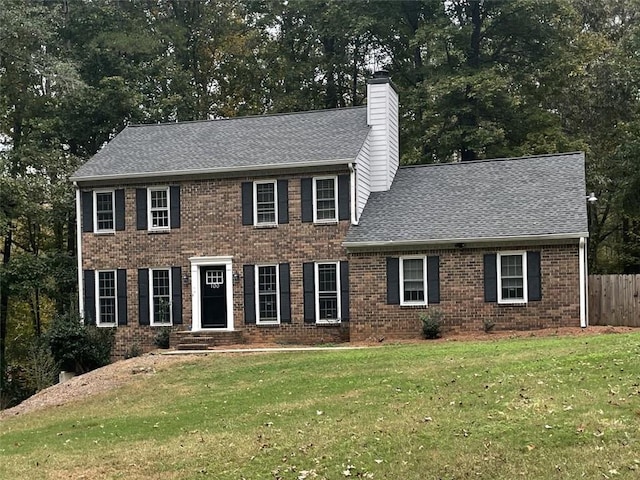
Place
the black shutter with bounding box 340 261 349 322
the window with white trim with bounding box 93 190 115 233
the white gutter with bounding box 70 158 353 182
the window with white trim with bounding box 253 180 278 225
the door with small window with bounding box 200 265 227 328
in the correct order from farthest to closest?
1. the window with white trim with bounding box 93 190 115 233
2. the door with small window with bounding box 200 265 227 328
3. the window with white trim with bounding box 253 180 278 225
4. the white gutter with bounding box 70 158 353 182
5. the black shutter with bounding box 340 261 349 322

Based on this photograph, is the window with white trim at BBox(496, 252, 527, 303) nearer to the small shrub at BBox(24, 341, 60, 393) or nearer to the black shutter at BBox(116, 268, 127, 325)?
the black shutter at BBox(116, 268, 127, 325)

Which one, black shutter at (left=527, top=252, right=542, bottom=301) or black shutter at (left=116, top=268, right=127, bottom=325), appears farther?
black shutter at (left=116, top=268, right=127, bottom=325)

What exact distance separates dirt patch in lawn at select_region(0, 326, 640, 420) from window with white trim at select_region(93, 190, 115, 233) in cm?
533

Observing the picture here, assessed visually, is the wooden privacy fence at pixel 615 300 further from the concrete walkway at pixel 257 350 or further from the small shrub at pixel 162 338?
the small shrub at pixel 162 338

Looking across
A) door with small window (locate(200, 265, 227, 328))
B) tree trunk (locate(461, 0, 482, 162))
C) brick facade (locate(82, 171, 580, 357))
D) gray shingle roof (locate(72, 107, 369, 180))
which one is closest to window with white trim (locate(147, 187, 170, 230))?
brick facade (locate(82, 171, 580, 357))

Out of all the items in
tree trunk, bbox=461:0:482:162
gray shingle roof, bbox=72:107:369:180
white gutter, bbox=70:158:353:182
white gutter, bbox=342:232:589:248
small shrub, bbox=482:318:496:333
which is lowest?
small shrub, bbox=482:318:496:333

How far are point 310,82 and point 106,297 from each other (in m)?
16.1

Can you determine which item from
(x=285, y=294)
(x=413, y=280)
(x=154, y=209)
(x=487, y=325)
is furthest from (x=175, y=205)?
(x=487, y=325)

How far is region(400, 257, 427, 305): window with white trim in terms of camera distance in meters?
21.3

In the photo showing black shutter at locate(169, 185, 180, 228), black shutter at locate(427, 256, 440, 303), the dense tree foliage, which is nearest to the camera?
black shutter at locate(427, 256, 440, 303)

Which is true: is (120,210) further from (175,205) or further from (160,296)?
(160,296)

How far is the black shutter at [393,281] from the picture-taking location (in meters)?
21.4

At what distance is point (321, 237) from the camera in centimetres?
2264

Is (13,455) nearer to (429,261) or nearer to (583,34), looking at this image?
(429,261)
